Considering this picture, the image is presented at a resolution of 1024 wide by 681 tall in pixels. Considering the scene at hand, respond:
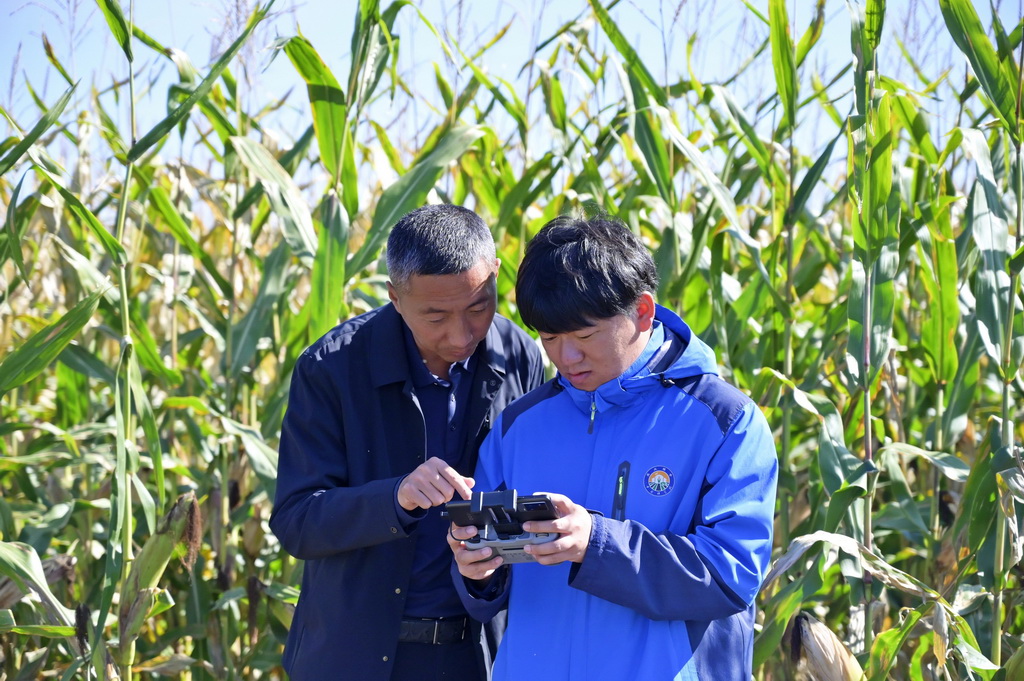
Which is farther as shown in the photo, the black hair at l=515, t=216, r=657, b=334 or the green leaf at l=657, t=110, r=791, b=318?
the green leaf at l=657, t=110, r=791, b=318

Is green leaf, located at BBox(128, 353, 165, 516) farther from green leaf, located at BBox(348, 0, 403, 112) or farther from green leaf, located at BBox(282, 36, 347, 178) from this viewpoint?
green leaf, located at BBox(348, 0, 403, 112)

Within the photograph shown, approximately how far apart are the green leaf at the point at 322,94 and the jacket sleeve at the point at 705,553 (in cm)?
133

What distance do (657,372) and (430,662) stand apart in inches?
30.5

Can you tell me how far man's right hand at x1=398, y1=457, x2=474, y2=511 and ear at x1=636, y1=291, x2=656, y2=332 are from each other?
390 mm

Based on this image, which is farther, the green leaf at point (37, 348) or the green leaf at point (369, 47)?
the green leaf at point (369, 47)

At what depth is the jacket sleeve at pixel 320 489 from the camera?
5.53 feet

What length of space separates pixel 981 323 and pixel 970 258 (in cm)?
53

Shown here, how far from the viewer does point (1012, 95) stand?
208 centimetres

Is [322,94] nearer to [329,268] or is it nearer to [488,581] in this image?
[329,268]

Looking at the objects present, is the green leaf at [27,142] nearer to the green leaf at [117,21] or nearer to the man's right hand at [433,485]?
the green leaf at [117,21]

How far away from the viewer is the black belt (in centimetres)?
187

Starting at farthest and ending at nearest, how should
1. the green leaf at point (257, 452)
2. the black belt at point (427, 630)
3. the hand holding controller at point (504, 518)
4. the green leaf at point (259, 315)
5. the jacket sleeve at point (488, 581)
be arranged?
the green leaf at point (259, 315), the green leaf at point (257, 452), the black belt at point (427, 630), the jacket sleeve at point (488, 581), the hand holding controller at point (504, 518)

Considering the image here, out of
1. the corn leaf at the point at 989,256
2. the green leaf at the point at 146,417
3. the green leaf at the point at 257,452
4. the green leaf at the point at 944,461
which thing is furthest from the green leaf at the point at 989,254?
the green leaf at the point at 146,417

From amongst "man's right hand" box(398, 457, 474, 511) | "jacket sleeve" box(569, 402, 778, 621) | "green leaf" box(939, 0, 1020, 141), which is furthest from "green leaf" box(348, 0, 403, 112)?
"jacket sleeve" box(569, 402, 778, 621)
